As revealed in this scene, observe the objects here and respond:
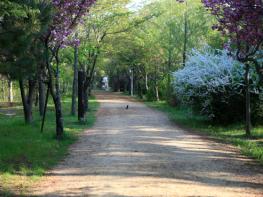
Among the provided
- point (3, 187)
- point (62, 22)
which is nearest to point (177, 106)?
point (62, 22)

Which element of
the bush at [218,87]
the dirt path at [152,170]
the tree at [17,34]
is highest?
the tree at [17,34]

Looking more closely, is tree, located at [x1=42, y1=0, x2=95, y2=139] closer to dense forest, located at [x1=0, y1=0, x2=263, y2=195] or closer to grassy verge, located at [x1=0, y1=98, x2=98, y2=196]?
dense forest, located at [x1=0, y1=0, x2=263, y2=195]

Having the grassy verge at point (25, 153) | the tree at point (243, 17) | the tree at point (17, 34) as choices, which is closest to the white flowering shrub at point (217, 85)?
the grassy verge at point (25, 153)

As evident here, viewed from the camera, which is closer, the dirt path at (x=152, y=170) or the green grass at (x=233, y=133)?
the dirt path at (x=152, y=170)

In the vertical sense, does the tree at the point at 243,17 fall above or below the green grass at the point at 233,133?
above

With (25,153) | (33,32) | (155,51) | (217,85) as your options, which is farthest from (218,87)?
(155,51)

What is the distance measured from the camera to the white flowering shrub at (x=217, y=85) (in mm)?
18812

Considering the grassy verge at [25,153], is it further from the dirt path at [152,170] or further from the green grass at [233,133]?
the green grass at [233,133]

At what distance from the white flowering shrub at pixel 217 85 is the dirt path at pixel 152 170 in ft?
14.8

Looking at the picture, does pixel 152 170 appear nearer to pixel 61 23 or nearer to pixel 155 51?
pixel 61 23

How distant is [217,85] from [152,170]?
1027cm

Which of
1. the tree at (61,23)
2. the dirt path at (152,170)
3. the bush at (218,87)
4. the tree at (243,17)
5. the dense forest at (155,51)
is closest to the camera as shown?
the dirt path at (152,170)

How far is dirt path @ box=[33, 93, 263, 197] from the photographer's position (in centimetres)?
758

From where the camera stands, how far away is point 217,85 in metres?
18.9
